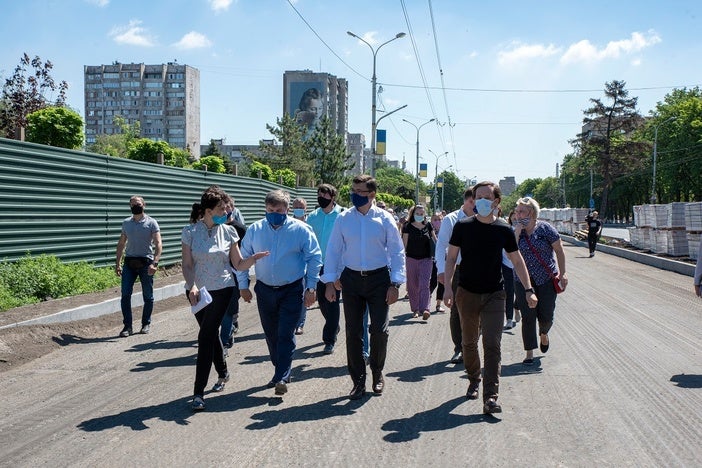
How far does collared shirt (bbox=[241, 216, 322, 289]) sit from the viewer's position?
253 inches

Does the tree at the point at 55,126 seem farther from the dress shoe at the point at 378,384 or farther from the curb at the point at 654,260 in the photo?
the curb at the point at 654,260

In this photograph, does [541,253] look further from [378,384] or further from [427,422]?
[427,422]

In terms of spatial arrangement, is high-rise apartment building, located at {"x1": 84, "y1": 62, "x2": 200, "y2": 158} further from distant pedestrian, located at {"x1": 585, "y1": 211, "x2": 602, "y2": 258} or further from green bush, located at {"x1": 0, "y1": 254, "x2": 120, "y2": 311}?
green bush, located at {"x1": 0, "y1": 254, "x2": 120, "y2": 311}

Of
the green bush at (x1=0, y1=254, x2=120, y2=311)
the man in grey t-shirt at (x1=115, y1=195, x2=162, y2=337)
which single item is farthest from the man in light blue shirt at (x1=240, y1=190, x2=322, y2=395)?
the green bush at (x1=0, y1=254, x2=120, y2=311)

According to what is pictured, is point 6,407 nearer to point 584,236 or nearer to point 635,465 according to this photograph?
point 635,465

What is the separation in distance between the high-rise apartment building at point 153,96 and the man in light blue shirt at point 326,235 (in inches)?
6139

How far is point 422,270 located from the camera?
11.1 m

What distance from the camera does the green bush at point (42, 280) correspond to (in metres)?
10.7

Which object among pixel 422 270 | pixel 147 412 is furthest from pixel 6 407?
pixel 422 270

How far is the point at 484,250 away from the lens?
6.07 metres

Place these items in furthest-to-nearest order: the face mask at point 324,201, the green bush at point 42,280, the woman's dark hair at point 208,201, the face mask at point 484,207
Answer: the green bush at point 42,280 < the face mask at point 324,201 < the woman's dark hair at point 208,201 < the face mask at point 484,207

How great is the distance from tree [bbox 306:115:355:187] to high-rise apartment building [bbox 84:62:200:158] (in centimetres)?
9189

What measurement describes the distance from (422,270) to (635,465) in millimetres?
6534

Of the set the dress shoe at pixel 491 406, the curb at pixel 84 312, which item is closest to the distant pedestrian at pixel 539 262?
the dress shoe at pixel 491 406
